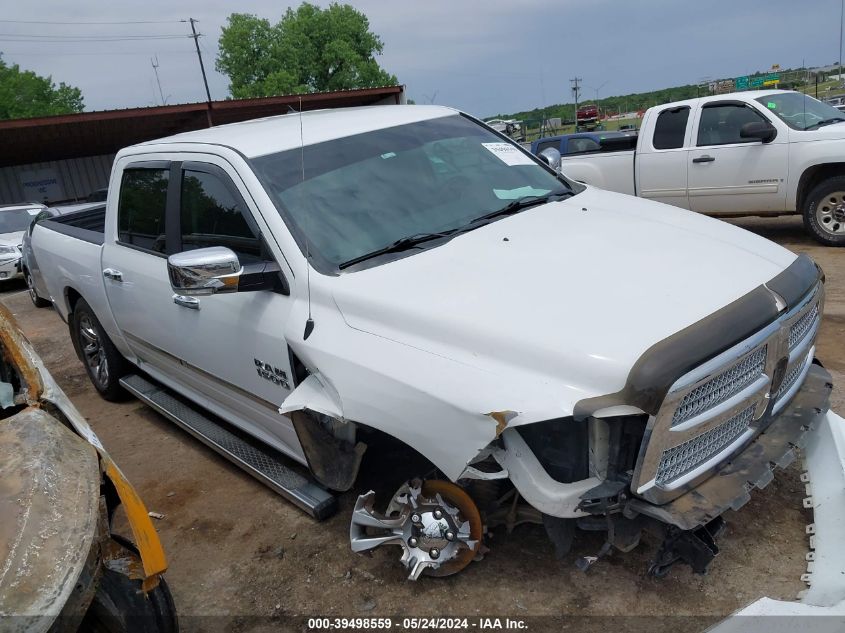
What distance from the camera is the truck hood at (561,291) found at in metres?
2.15

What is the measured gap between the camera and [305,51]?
168ft

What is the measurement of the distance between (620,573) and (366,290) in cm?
152

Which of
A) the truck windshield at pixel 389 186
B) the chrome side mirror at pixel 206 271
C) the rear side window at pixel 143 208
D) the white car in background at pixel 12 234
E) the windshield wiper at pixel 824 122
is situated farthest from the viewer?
the white car in background at pixel 12 234

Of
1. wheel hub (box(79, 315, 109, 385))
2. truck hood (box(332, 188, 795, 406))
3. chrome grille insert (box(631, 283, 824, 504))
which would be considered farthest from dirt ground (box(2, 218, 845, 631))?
wheel hub (box(79, 315, 109, 385))

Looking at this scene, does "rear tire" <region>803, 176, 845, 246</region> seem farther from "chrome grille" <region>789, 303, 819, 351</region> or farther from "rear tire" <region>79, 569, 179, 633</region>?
"rear tire" <region>79, 569, 179, 633</region>

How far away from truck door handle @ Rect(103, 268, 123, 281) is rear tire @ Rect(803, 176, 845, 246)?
729 centimetres

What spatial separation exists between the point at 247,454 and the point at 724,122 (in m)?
7.31

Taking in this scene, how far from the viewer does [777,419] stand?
2646mm

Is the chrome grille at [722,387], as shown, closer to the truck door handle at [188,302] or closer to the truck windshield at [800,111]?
the truck door handle at [188,302]

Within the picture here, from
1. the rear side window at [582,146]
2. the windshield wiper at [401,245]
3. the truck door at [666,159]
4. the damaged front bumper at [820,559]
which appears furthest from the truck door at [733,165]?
the windshield wiper at [401,245]

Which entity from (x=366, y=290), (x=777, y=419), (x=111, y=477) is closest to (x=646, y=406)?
(x=777, y=419)

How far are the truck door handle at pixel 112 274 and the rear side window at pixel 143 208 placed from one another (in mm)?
203

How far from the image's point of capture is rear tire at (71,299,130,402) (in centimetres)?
518

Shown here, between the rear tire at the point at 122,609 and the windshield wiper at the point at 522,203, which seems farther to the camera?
the windshield wiper at the point at 522,203
